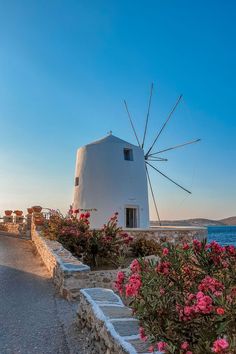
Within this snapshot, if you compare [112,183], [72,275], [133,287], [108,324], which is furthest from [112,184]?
[133,287]

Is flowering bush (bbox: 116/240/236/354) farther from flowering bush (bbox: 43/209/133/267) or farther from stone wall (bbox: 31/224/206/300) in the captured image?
flowering bush (bbox: 43/209/133/267)

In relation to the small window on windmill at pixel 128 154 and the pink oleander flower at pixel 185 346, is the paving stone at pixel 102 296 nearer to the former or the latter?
the pink oleander flower at pixel 185 346

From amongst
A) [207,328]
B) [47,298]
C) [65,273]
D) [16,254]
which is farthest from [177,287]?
[16,254]

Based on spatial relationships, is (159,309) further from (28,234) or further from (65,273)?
(28,234)

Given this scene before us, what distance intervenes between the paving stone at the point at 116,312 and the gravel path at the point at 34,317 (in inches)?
18.9

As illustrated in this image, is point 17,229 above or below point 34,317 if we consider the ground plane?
above

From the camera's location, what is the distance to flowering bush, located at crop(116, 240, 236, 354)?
2232mm

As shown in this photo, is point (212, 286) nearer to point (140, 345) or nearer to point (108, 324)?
point (140, 345)

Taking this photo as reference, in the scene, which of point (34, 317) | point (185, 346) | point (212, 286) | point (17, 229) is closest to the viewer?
point (185, 346)

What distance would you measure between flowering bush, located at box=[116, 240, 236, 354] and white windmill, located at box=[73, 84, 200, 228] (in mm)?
13748

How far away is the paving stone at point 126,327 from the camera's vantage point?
10.5 ft

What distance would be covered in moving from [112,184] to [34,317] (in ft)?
40.6

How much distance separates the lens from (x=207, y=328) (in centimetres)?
235

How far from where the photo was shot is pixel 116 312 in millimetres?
3922
